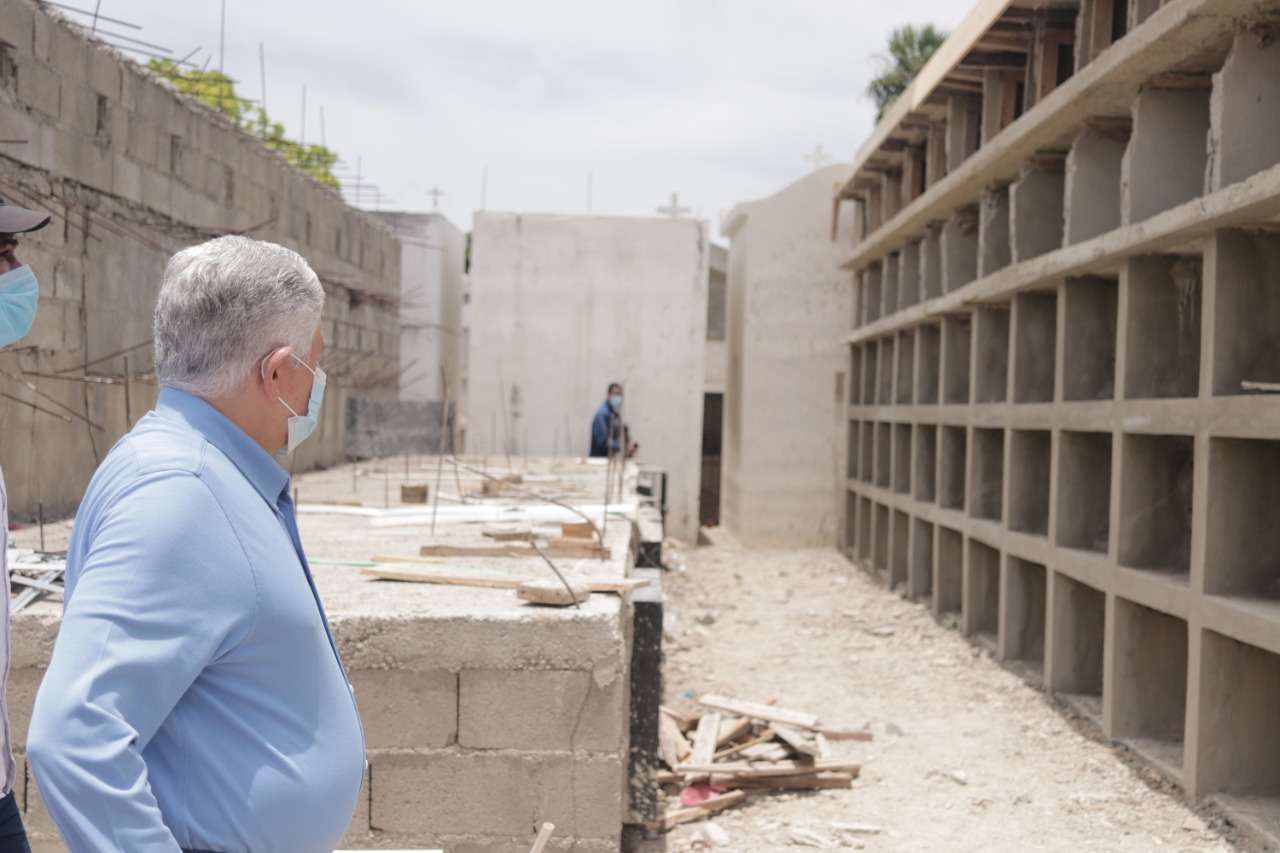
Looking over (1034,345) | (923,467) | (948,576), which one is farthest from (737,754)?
(923,467)

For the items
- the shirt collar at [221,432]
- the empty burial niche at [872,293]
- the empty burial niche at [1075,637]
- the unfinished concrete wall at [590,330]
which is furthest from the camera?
the unfinished concrete wall at [590,330]

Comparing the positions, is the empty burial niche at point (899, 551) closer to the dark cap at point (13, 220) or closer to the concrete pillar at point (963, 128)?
the concrete pillar at point (963, 128)

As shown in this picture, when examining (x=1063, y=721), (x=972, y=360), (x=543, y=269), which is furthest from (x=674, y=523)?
(x=1063, y=721)

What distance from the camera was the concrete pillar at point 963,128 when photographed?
29.5ft

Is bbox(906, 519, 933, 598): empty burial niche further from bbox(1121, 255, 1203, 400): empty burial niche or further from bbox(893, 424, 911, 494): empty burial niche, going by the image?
bbox(1121, 255, 1203, 400): empty burial niche

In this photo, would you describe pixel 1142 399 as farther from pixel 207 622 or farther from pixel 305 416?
pixel 207 622

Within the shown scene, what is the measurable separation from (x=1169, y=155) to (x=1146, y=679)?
260 centimetres

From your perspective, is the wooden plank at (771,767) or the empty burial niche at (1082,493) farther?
the empty burial niche at (1082,493)

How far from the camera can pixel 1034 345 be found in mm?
7395

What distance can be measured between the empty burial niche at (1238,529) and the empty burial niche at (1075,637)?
5.48 ft

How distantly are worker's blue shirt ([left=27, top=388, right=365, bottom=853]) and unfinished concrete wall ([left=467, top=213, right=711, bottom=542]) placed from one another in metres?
13.5

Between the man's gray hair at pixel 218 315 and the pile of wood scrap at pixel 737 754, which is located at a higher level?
the man's gray hair at pixel 218 315

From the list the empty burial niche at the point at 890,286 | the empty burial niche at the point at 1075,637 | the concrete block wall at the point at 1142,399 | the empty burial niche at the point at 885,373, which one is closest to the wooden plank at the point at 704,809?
the concrete block wall at the point at 1142,399

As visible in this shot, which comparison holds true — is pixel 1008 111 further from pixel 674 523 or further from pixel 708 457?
pixel 708 457
